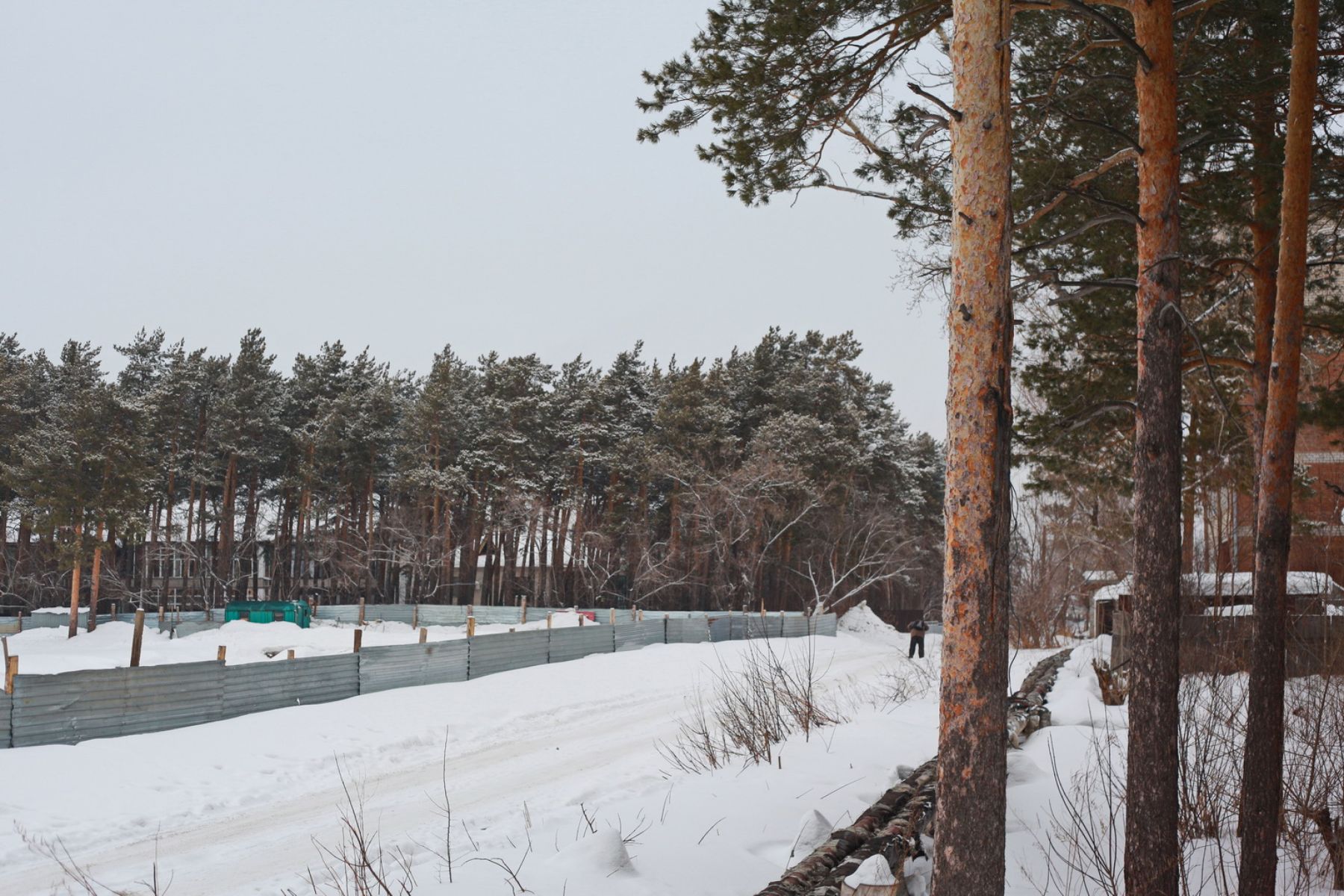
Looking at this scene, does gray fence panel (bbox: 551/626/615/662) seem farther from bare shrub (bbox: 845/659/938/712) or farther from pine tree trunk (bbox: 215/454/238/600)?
pine tree trunk (bbox: 215/454/238/600)

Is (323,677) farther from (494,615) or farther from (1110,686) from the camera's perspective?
(494,615)

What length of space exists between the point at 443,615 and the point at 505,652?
854 inches

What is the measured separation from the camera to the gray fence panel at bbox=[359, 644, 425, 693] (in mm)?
17250

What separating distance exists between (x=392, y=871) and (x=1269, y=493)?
7015 millimetres

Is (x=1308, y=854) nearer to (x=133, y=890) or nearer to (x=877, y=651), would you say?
(x=133, y=890)

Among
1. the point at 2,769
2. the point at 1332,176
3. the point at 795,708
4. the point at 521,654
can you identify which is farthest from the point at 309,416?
the point at 1332,176

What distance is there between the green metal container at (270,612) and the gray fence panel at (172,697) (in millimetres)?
26145

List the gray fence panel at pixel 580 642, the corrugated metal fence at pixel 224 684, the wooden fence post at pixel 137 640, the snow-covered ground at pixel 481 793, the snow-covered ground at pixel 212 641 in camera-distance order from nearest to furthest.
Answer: the snow-covered ground at pixel 481 793, the corrugated metal fence at pixel 224 684, the wooden fence post at pixel 137 640, the gray fence panel at pixel 580 642, the snow-covered ground at pixel 212 641

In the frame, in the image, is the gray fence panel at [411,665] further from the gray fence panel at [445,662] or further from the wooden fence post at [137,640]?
the wooden fence post at [137,640]

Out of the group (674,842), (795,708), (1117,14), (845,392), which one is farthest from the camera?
(845,392)

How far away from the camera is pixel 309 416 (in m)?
54.5

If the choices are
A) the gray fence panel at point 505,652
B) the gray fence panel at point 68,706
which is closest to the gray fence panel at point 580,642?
the gray fence panel at point 505,652

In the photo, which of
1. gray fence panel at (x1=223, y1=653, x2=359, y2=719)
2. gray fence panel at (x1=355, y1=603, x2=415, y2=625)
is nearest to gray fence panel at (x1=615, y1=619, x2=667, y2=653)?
gray fence panel at (x1=223, y1=653, x2=359, y2=719)

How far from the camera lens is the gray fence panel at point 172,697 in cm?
1295
